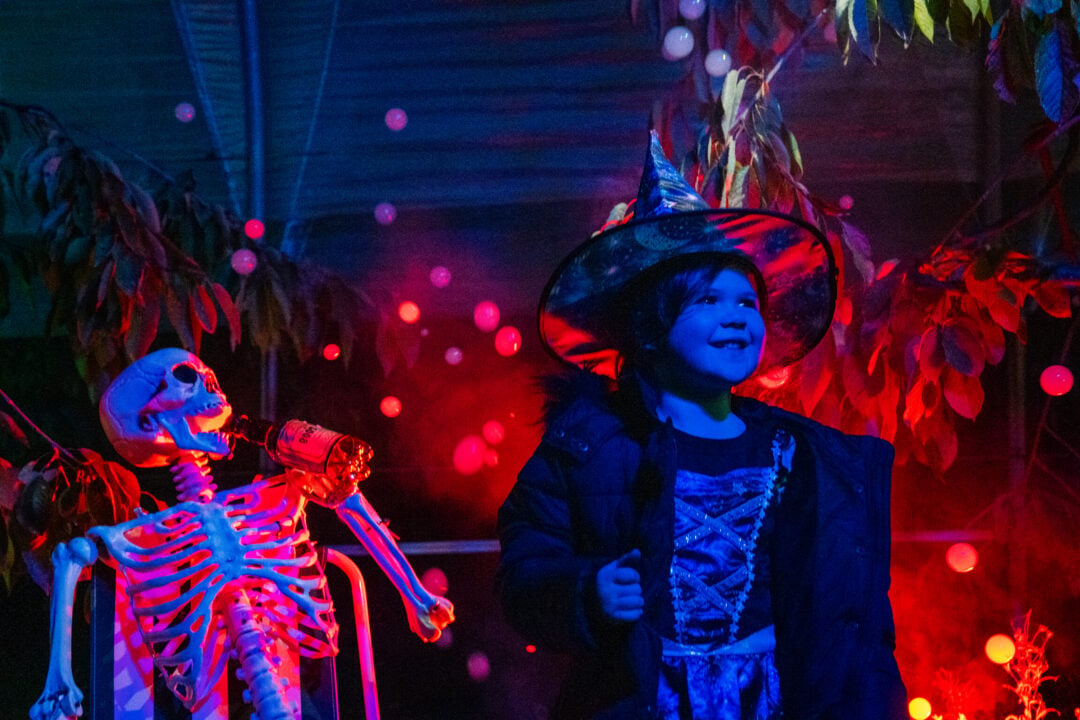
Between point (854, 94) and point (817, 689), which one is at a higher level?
point (854, 94)

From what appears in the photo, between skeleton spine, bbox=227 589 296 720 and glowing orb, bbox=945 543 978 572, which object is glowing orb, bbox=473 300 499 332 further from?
glowing orb, bbox=945 543 978 572

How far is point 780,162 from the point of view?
247cm

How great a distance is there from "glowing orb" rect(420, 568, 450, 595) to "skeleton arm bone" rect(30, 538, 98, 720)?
115 cm

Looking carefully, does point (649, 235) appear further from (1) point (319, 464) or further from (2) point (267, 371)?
(2) point (267, 371)

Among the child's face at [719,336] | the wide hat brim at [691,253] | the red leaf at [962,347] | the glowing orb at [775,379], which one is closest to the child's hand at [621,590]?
the child's face at [719,336]

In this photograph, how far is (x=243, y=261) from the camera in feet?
9.08

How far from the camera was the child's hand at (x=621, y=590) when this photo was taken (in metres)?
1.39

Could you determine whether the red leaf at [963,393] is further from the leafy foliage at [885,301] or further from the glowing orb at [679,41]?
the glowing orb at [679,41]

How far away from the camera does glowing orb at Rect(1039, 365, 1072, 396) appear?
8.59 ft

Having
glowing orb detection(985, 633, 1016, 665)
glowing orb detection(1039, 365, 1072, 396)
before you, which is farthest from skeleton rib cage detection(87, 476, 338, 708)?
glowing orb detection(1039, 365, 1072, 396)

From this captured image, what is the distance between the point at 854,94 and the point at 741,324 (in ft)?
5.14

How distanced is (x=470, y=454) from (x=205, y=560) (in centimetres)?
107

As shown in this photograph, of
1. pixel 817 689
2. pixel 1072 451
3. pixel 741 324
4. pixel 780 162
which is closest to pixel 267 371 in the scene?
pixel 780 162

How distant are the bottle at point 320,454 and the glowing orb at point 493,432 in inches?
35.6
